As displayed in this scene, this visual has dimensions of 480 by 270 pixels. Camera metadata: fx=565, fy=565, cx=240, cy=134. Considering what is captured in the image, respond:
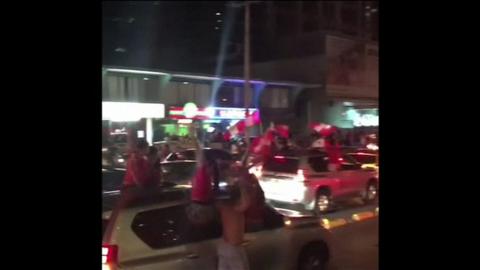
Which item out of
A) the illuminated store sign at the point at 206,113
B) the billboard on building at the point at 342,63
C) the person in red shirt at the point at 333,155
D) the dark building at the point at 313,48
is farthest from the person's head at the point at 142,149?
the billboard on building at the point at 342,63

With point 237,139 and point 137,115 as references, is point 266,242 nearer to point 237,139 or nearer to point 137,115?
point 237,139

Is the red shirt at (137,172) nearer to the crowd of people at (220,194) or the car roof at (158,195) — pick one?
the crowd of people at (220,194)

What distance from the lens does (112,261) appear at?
405cm

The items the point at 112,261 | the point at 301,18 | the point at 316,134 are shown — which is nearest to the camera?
the point at 112,261

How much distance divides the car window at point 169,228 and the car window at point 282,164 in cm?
433

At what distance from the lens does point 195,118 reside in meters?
17.3

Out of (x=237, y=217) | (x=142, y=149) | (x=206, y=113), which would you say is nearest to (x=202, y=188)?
(x=237, y=217)

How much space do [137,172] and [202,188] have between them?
3.73 feet

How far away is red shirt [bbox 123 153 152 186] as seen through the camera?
5.85 meters

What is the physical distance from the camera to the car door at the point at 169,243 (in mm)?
4387
